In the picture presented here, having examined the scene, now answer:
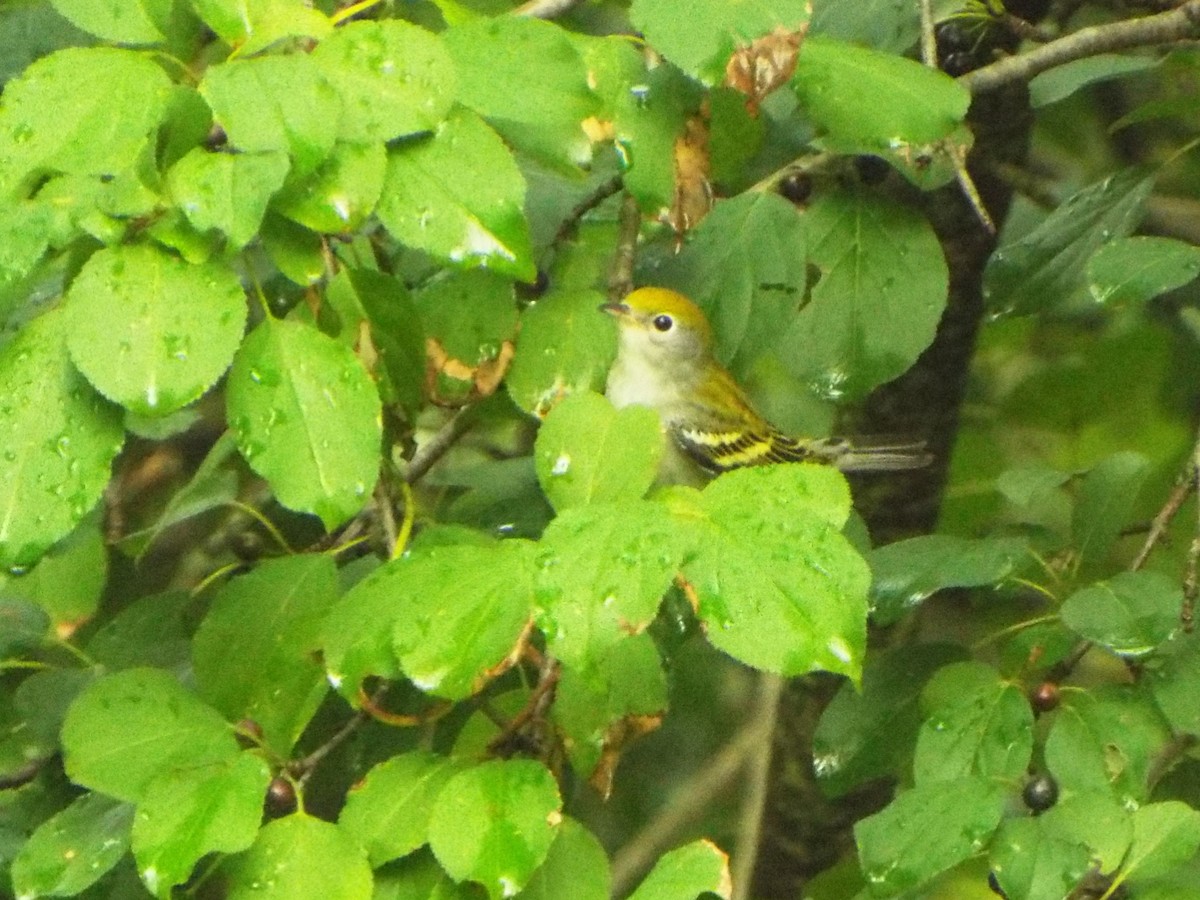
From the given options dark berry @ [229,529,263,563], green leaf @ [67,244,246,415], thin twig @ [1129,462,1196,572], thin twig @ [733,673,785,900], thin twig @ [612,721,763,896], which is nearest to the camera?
green leaf @ [67,244,246,415]

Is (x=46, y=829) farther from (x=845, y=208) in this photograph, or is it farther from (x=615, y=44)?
(x=845, y=208)

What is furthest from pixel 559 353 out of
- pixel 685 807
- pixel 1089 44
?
pixel 685 807

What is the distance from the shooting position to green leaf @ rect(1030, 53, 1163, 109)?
280 cm

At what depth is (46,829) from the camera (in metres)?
2.25

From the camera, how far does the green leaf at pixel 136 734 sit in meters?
2.09

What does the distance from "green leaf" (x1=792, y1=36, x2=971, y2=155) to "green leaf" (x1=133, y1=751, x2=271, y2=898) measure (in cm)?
109

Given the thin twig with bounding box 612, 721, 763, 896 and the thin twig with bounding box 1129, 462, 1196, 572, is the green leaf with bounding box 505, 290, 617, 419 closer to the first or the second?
the thin twig with bounding box 1129, 462, 1196, 572

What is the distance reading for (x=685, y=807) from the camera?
14.5ft

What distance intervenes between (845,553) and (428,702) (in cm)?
100

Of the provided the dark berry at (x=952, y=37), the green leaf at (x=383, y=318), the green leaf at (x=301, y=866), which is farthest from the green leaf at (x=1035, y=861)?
the dark berry at (x=952, y=37)

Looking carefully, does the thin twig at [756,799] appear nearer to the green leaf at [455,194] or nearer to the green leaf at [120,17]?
the green leaf at [455,194]

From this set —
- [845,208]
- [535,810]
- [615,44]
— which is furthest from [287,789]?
[845,208]

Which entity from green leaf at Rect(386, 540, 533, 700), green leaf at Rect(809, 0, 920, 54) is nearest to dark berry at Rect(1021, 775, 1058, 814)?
green leaf at Rect(386, 540, 533, 700)

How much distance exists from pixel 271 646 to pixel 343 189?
68 centimetres
